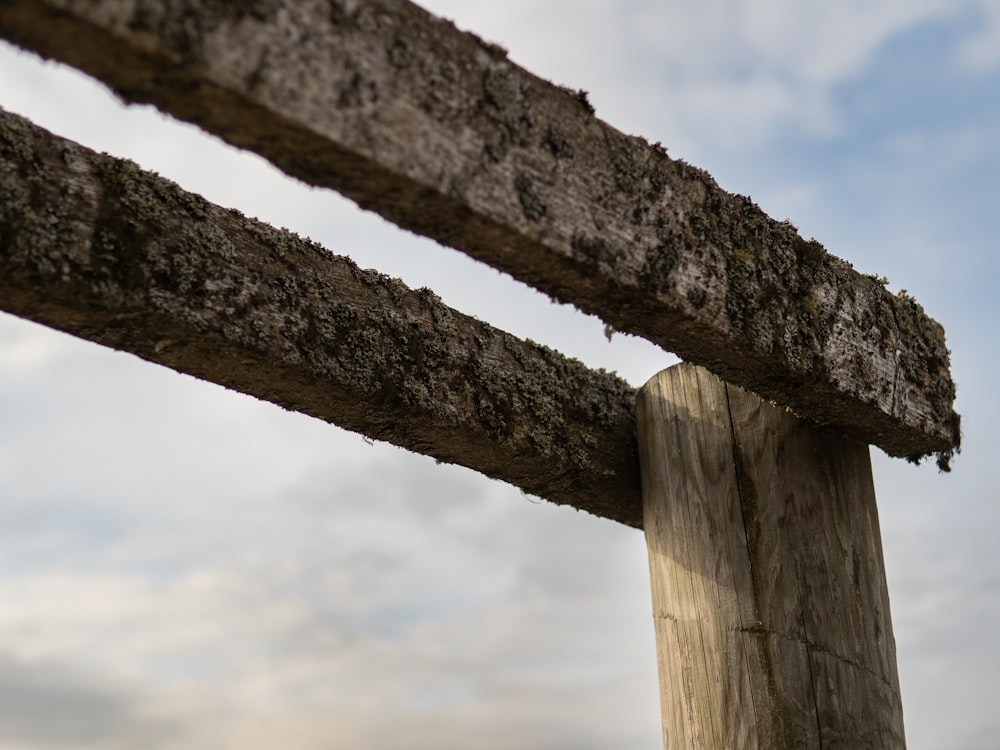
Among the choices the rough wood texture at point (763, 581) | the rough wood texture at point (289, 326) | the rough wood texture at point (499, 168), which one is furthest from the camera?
the rough wood texture at point (763, 581)

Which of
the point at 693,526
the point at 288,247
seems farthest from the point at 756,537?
the point at 288,247

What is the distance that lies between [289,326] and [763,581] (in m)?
1.42

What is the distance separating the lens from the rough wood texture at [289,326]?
2166 millimetres

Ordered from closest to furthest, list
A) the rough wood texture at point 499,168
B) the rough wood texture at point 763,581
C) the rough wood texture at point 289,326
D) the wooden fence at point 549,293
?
1. the rough wood texture at point 499,168
2. the wooden fence at point 549,293
3. the rough wood texture at point 289,326
4. the rough wood texture at point 763,581

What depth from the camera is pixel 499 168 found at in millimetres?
1880

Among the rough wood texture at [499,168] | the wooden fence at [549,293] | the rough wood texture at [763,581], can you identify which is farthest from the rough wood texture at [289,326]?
the rough wood texture at [499,168]

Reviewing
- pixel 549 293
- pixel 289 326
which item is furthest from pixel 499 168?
pixel 289 326

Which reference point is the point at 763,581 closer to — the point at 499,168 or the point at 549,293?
the point at 549,293

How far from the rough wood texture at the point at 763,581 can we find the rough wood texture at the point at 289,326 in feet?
1.08

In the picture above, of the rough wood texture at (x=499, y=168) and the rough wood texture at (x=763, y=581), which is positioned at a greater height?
the rough wood texture at (x=499, y=168)

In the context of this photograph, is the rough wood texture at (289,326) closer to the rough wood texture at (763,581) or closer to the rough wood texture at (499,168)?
the rough wood texture at (763,581)

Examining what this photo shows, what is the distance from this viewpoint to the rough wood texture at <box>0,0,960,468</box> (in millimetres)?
1562

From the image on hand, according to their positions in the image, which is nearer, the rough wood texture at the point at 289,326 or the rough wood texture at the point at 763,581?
the rough wood texture at the point at 289,326

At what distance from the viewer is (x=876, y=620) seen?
279 centimetres
